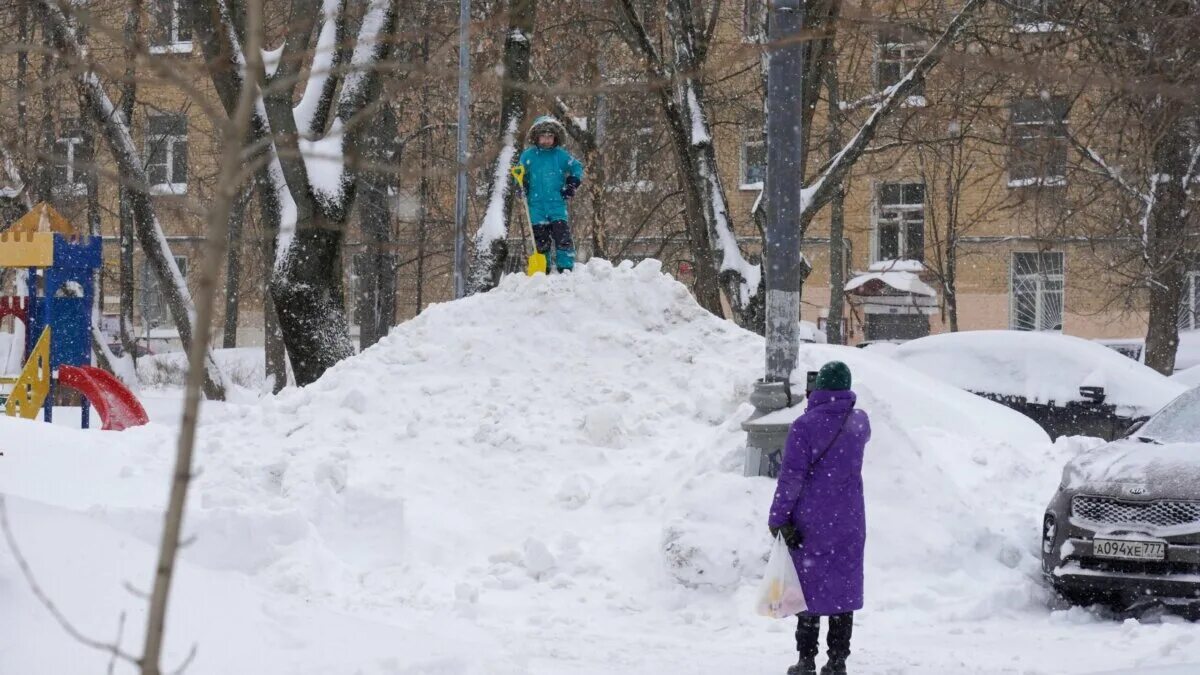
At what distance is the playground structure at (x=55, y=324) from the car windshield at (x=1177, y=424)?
980 centimetres

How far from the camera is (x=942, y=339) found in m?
15.4

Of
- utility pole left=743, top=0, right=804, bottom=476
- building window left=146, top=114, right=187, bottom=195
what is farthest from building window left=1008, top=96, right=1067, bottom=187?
building window left=146, top=114, right=187, bottom=195

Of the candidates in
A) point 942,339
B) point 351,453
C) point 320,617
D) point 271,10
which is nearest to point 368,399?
point 351,453

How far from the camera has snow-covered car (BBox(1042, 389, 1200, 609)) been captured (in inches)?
313

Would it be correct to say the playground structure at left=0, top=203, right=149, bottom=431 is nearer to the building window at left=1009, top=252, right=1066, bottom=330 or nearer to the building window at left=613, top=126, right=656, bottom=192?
the building window at left=613, top=126, right=656, bottom=192

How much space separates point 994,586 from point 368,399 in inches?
189

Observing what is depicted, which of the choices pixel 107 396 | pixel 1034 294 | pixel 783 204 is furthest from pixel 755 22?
pixel 1034 294

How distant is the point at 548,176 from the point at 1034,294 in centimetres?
2464

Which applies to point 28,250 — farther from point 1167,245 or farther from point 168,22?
point 1167,245

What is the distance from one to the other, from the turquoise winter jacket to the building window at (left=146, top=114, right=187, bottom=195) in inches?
555

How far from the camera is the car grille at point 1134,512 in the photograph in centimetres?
802

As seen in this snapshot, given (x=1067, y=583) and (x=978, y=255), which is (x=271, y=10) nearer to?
(x=1067, y=583)

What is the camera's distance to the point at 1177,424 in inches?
356

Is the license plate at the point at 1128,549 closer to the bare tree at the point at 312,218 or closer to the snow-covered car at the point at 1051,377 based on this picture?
the snow-covered car at the point at 1051,377
